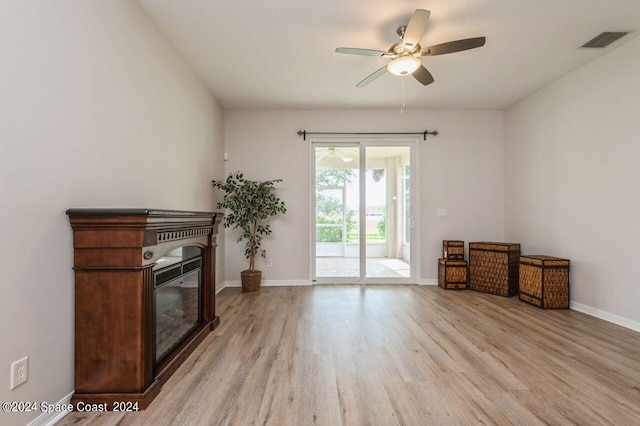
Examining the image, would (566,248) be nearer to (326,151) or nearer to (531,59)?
(531,59)

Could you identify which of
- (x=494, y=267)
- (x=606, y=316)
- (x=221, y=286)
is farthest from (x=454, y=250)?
(x=221, y=286)

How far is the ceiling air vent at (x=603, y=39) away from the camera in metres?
2.70

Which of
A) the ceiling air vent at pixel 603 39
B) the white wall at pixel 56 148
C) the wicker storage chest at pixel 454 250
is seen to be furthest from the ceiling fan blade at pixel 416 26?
the wicker storage chest at pixel 454 250

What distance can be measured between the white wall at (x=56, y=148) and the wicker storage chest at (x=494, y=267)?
13.8 feet

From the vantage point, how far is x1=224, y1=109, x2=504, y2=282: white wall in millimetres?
4660

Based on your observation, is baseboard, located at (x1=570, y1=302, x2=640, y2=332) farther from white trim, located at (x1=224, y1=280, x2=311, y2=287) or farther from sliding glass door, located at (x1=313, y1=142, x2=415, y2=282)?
white trim, located at (x1=224, y1=280, x2=311, y2=287)

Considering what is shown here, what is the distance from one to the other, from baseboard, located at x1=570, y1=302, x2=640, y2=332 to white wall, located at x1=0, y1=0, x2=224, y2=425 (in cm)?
447

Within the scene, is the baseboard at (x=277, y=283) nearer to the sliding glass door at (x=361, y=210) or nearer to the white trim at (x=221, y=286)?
the white trim at (x=221, y=286)

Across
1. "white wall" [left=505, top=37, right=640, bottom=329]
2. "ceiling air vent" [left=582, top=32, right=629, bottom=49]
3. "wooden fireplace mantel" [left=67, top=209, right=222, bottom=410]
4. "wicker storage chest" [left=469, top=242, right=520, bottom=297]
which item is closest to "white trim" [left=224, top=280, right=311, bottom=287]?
"wicker storage chest" [left=469, top=242, right=520, bottom=297]

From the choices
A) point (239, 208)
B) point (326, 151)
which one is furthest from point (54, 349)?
point (326, 151)

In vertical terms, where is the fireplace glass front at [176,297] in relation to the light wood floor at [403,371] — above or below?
above

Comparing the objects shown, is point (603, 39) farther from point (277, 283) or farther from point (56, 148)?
point (277, 283)

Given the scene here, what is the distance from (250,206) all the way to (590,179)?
13.3ft

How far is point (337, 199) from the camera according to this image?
4797 mm
